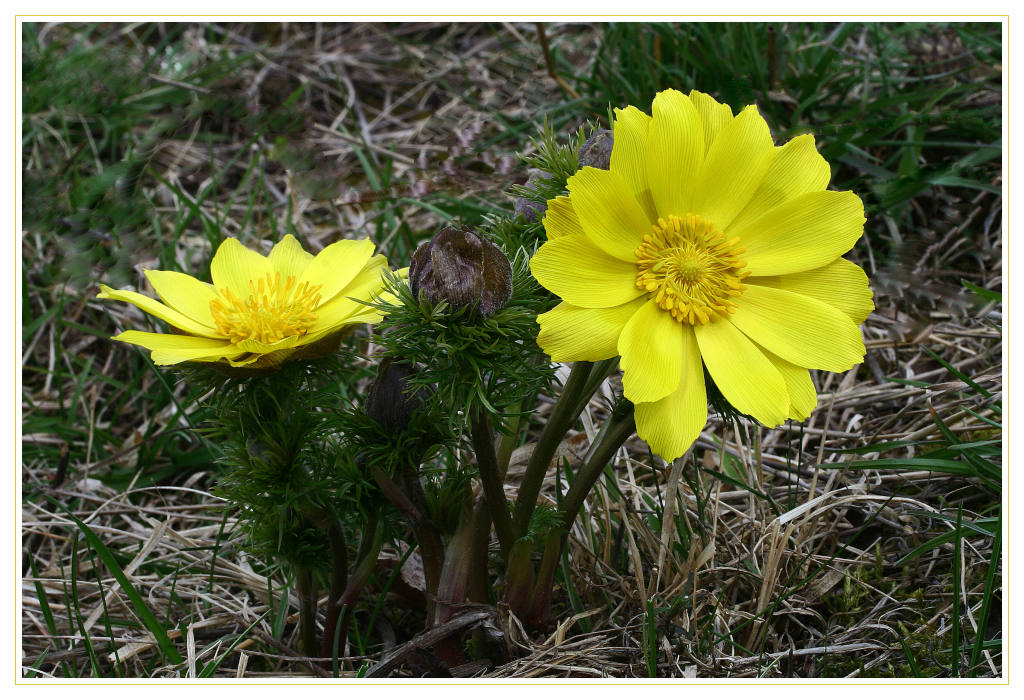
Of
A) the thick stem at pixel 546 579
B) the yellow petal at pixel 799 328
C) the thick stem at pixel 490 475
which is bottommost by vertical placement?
the thick stem at pixel 546 579

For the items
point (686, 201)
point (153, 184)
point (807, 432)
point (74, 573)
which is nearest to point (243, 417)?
point (74, 573)

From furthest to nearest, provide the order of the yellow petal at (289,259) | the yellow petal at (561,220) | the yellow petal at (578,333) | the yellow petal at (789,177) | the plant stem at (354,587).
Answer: the yellow petal at (289,259) < the plant stem at (354,587) < the yellow petal at (789,177) < the yellow petal at (561,220) < the yellow petal at (578,333)

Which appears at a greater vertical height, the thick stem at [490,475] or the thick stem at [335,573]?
the thick stem at [490,475]

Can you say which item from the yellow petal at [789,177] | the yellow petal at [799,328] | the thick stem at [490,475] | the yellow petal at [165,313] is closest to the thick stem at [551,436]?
the thick stem at [490,475]

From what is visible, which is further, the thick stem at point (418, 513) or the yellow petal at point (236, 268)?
the yellow petal at point (236, 268)

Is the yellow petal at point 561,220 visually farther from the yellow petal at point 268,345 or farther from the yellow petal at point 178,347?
the yellow petal at point 178,347

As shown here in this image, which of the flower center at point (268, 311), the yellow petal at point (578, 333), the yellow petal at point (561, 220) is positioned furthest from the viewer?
the flower center at point (268, 311)
